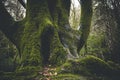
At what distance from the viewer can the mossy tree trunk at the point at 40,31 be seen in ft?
33.0

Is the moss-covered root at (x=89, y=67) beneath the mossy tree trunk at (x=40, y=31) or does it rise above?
beneath

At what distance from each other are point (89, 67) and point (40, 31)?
8.85 feet

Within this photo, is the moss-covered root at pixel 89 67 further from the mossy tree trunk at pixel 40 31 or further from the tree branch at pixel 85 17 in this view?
the tree branch at pixel 85 17

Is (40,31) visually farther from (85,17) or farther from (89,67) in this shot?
(85,17)

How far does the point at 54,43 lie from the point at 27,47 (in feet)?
3.57

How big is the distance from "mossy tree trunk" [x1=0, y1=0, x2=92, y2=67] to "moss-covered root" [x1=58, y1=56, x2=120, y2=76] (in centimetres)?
127

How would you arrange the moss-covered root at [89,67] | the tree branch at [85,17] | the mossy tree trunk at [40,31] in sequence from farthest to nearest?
the tree branch at [85,17] < the mossy tree trunk at [40,31] < the moss-covered root at [89,67]

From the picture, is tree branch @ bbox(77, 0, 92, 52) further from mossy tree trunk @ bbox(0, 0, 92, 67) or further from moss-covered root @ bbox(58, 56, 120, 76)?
moss-covered root @ bbox(58, 56, 120, 76)

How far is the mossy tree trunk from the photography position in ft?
33.0

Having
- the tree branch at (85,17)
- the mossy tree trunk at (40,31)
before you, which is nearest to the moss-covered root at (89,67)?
the mossy tree trunk at (40,31)

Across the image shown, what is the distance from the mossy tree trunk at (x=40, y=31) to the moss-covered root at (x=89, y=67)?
4.16 feet

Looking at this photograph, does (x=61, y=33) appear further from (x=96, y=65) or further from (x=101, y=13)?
(x=101, y=13)

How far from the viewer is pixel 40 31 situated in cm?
1054

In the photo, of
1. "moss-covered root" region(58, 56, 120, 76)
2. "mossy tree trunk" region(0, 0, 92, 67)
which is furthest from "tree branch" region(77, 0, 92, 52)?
"moss-covered root" region(58, 56, 120, 76)
